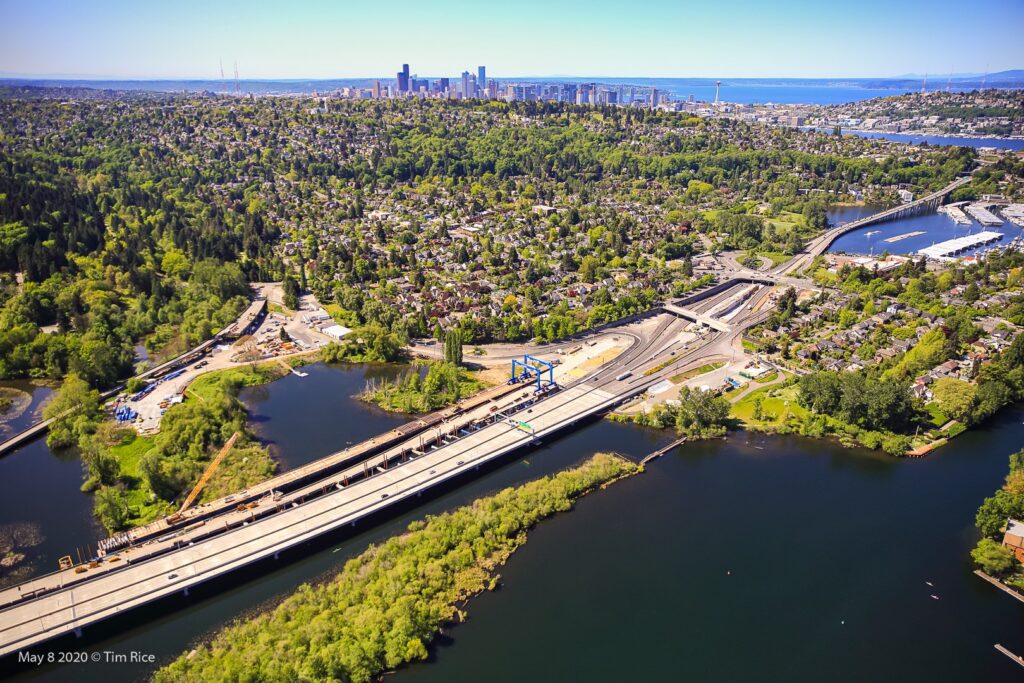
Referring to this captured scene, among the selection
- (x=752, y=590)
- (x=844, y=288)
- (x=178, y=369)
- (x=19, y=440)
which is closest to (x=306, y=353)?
(x=178, y=369)

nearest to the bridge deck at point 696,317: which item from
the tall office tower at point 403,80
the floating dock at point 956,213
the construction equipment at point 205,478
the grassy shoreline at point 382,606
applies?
the grassy shoreline at point 382,606

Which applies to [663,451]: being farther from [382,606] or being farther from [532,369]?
[382,606]

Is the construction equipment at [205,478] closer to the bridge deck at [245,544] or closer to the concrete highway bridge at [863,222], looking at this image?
the bridge deck at [245,544]

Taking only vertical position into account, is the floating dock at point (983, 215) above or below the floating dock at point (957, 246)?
above

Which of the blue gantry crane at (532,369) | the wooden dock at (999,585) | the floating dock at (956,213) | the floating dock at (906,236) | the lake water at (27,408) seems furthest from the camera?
the floating dock at (956,213)

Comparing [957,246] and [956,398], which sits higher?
[957,246]

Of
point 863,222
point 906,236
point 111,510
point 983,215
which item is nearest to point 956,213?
point 983,215
